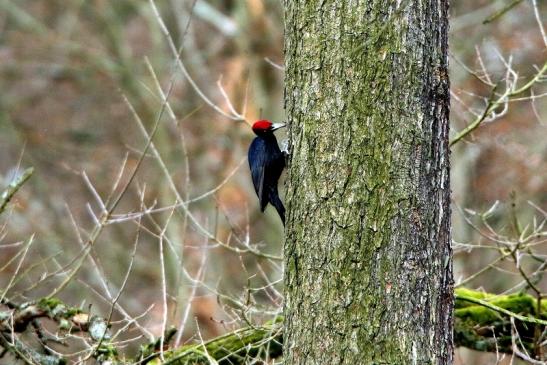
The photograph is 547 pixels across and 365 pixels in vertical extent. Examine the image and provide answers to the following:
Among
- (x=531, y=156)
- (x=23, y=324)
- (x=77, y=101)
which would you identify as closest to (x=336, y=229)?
(x=23, y=324)

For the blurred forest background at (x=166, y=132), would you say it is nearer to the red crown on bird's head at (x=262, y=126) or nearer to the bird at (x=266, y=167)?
the red crown on bird's head at (x=262, y=126)

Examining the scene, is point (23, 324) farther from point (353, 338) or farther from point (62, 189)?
point (62, 189)

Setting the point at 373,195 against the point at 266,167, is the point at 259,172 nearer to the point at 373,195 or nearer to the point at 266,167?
the point at 266,167

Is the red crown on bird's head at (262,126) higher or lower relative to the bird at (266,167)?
higher

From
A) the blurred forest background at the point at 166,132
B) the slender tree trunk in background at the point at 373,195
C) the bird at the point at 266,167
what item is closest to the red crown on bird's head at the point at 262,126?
the bird at the point at 266,167

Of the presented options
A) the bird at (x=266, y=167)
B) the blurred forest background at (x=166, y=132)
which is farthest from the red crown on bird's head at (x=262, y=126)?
the blurred forest background at (x=166, y=132)

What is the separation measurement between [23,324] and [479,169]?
10.0m

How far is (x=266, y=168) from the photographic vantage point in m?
6.06

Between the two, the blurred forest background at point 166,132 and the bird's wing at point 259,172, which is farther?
the blurred forest background at point 166,132

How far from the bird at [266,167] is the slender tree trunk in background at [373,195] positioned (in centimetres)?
201

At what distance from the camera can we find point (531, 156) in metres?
12.9

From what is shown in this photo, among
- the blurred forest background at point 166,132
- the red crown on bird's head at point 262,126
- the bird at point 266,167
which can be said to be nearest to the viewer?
the bird at point 266,167

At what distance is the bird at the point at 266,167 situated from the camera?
606 cm

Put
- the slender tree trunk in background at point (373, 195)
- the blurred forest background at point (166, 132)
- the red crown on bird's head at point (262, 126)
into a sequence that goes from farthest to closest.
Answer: the blurred forest background at point (166, 132) → the red crown on bird's head at point (262, 126) → the slender tree trunk in background at point (373, 195)
